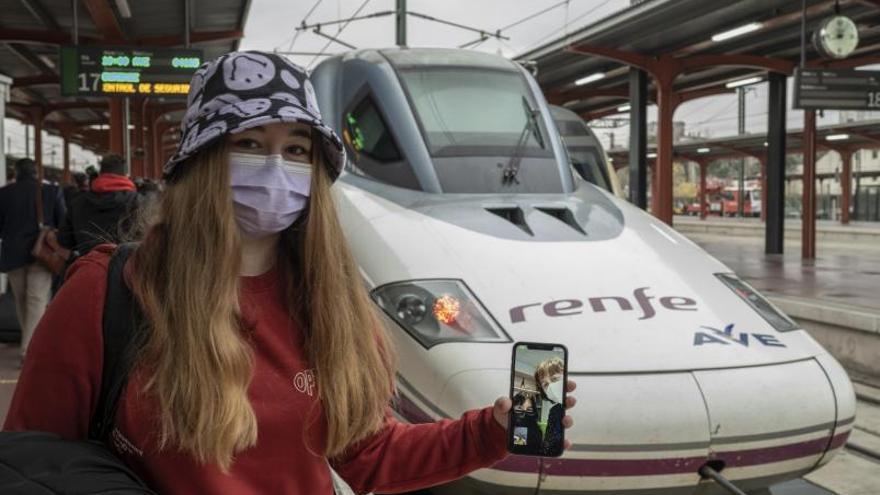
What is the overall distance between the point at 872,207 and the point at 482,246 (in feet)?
122

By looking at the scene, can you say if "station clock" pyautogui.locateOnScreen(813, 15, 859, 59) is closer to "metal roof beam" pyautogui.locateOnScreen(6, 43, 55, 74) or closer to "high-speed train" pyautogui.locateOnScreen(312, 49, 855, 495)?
"high-speed train" pyautogui.locateOnScreen(312, 49, 855, 495)

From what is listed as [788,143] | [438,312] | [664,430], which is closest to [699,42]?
[438,312]

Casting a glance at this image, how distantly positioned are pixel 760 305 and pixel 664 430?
1149mm

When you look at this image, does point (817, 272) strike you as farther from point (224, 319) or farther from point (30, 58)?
point (30, 58)

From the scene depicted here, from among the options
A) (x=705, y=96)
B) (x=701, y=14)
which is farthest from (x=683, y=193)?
(x=701, y=14)

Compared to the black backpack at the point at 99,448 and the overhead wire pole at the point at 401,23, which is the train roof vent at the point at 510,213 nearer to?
the black backpack at the point at 99,448

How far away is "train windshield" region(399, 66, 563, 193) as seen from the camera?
4.54m

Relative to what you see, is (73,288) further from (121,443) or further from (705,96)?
(705,96)

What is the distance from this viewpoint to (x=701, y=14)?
41.1ft

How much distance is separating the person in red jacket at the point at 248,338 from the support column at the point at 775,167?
16.1m

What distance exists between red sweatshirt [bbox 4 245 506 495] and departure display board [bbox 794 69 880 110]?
11026 mm

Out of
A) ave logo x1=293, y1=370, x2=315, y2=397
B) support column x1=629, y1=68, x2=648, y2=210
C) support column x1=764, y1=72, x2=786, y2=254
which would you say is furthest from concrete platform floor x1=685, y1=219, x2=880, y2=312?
ave logo x1=293, y1=370, x2=315, y2=397

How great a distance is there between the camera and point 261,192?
4.67 feet

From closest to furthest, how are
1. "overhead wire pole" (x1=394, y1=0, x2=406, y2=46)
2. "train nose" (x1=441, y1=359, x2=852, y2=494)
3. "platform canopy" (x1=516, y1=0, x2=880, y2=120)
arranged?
"train nose" (x1=441, y1=359, x2=852, y2=494) → "platform canopy" (x1=516, y1=0, x2=880, y2=120) → "overhead wire pole" (x1=394, y1=0, x2=406, y2=46)
